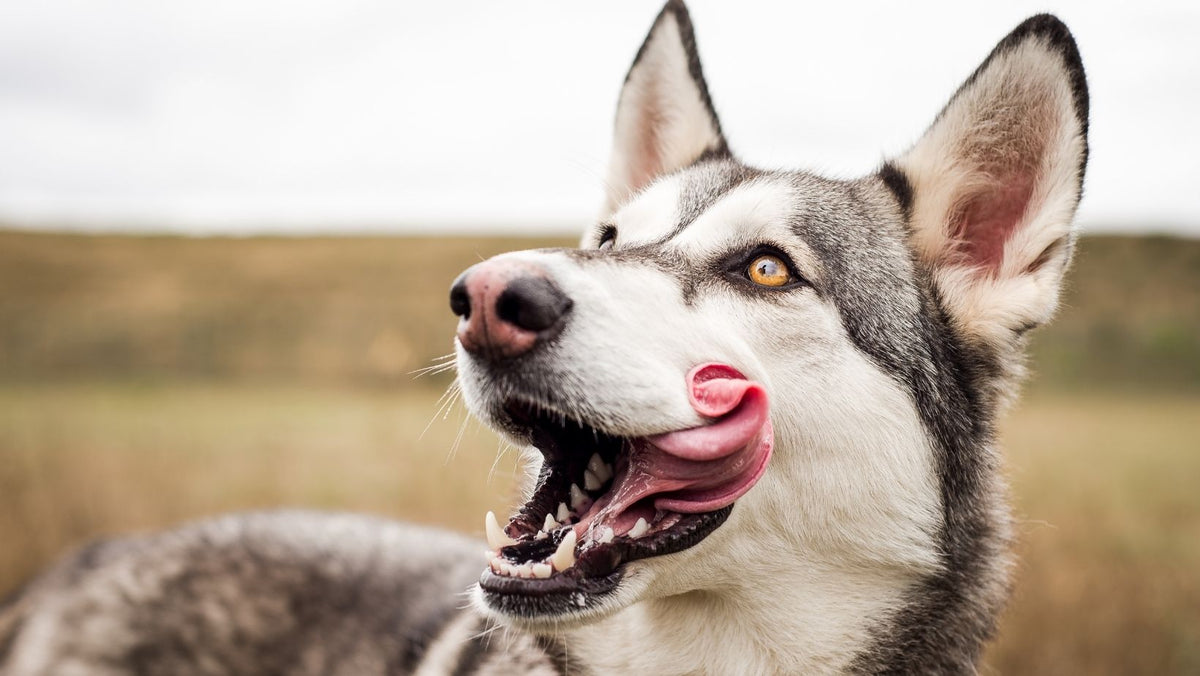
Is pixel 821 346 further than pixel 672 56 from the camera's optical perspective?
No

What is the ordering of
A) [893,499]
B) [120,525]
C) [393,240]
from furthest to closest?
[393,240] → [120,525] → [893,499]

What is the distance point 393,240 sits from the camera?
3238 centimetres

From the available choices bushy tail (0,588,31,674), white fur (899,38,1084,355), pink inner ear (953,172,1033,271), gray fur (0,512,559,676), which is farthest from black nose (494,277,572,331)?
bushy tail (0,588,31,674)

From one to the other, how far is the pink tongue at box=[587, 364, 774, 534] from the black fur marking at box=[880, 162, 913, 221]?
150cm

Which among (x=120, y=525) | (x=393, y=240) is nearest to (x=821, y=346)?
(x=120, y=525)

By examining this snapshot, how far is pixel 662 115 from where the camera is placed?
13.7ft

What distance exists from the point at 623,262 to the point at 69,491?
8465 millimetres

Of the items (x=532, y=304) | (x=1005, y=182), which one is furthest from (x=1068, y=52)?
(x=532, y=304)

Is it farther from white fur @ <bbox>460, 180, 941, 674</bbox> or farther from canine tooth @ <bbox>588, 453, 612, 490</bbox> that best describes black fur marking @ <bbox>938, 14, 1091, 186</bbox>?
canine tooth @ <bbox>588, 453, 612, 490</bbox>

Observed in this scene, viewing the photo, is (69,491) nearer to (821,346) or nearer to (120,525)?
(120,525)

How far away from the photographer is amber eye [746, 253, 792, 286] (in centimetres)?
289

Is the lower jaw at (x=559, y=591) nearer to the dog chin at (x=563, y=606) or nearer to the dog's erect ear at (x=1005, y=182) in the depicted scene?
the dog chin at (x=563, y=606)

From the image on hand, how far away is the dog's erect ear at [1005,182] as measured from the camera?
303 centimetres

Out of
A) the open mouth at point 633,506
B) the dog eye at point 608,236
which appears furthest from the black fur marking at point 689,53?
the open mouth at point 633,506
